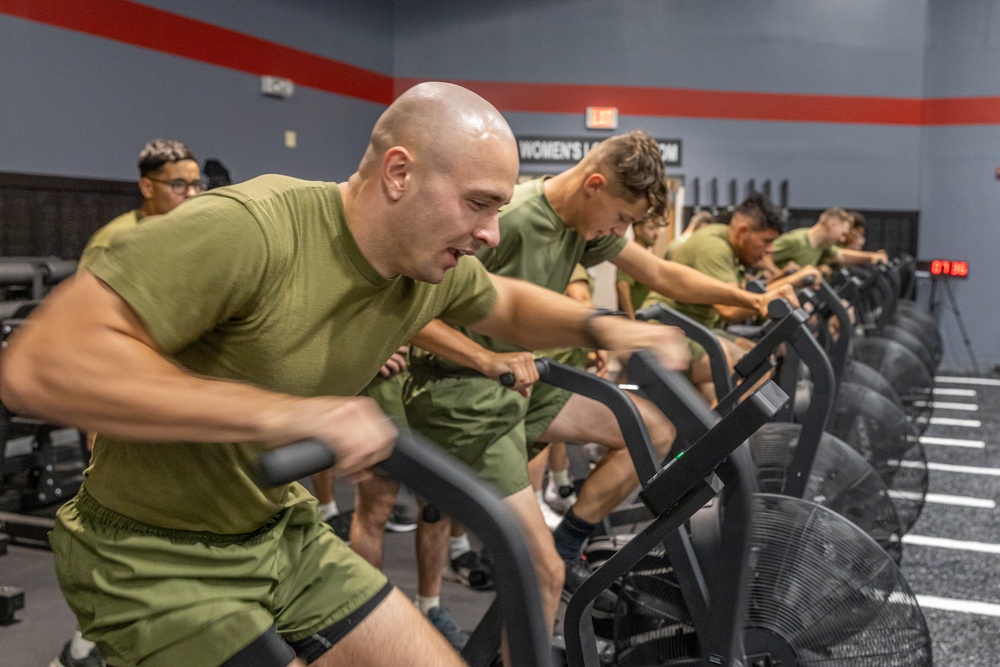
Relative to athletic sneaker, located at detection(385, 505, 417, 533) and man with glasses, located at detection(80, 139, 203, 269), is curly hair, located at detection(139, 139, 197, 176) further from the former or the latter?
athletic sneaker, located at detection(385, 505, 417, 533)

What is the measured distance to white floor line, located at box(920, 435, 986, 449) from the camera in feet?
22.3

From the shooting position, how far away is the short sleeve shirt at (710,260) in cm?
479

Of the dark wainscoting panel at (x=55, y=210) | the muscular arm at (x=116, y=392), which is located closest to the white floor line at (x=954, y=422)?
the dark wainscoting panel at (x=55, y=210)

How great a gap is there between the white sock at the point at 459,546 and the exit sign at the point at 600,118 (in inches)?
300

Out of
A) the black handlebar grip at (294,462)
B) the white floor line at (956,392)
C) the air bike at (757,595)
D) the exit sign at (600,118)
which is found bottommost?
the white floor line at (956,392)

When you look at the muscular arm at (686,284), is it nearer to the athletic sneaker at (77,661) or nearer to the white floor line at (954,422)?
the athletic sneaker at (77,661)

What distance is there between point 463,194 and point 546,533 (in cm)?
128

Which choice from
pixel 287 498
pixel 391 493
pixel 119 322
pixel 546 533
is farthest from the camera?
pixel 391 493

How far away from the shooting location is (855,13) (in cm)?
1093

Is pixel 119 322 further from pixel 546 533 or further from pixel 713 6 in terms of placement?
pixel 713 6

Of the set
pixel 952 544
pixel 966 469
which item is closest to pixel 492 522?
pixel 952 544

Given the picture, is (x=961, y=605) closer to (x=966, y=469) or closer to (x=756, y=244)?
(x=756, y=244)

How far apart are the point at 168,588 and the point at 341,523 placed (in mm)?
2931

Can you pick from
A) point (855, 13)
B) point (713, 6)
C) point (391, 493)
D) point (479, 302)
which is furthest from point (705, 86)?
point (479, 302)
